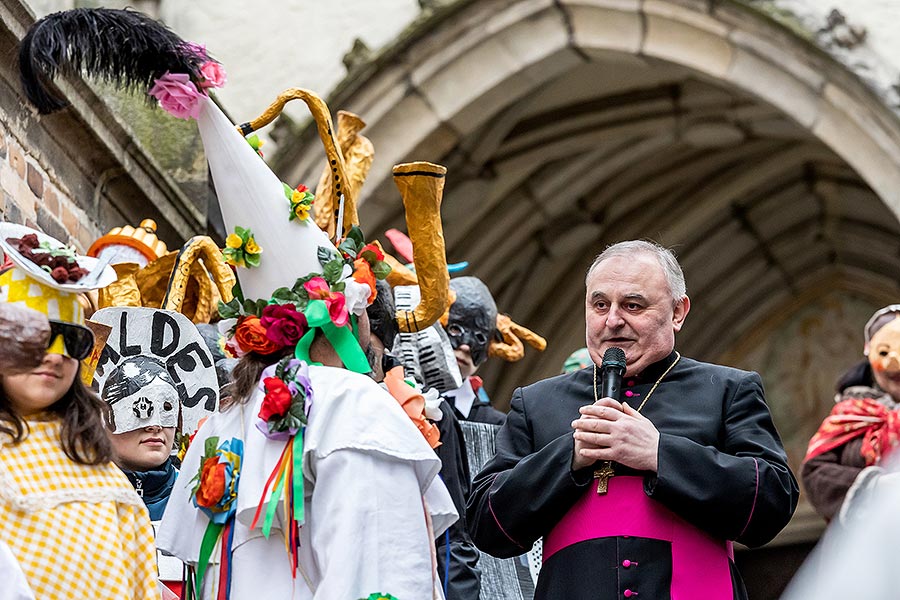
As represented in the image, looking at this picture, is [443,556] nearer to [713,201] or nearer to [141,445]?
[141,445]

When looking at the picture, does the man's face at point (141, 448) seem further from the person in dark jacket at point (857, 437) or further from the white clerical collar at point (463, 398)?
the person in dark jacket at point (857, 437)

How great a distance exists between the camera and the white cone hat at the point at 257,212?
450 cm

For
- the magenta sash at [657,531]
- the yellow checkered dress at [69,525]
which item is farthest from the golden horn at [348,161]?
the yellow checkered dress at [69,525]

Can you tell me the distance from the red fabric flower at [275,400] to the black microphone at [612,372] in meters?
0.73

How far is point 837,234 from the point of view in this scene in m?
16.3

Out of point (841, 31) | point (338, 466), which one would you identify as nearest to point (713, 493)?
point (338, 466)

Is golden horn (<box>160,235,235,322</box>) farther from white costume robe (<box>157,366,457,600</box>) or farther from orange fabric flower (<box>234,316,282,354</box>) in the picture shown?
white costume robe (<box>157,366,457,600</box>)

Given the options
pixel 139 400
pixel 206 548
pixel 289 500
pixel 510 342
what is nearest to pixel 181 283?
pixel 139 400

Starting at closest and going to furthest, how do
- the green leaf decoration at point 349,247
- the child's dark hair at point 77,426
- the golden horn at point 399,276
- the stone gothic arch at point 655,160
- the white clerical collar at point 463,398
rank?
the child's dark hair at point 77,426 → the green leaf decoration at point 349,247 → the golden horn at point 399,276 → the white clerical collar at point 463,398 → the stone gothic arch at point 655,160

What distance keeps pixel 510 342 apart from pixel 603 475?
369 centimetres

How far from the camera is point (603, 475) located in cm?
423

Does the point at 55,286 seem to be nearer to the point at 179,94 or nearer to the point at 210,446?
the point at 210,446

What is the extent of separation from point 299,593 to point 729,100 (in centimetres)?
1014

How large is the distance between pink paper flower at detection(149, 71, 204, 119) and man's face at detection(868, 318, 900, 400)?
3.57m
